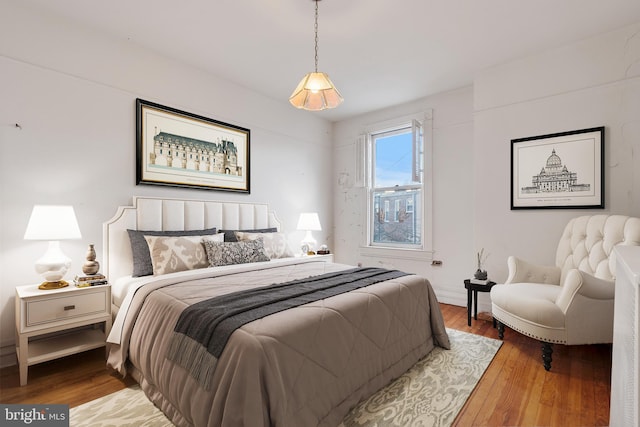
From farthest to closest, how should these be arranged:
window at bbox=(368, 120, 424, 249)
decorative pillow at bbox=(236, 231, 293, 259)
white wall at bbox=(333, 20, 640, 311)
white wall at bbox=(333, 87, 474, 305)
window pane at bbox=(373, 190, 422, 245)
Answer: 1. window pane at bbox=(373, 190, 422, 245)
2. window at bbox=(368, 120, 424, 249)
3. white wall at bbox=(333, 87, 474, 305)
4. decorative pillow at bbox=(236, 231, 293, 259)
5. white wall at bbox=(333, 20, 640, 311)

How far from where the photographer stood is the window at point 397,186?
4.16 metres

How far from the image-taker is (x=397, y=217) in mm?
4484

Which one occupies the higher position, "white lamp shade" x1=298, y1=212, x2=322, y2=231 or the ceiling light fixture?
the ceiling light fixture

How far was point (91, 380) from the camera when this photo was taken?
206cm

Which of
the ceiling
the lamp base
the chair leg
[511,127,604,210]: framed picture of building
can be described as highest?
the ceiling

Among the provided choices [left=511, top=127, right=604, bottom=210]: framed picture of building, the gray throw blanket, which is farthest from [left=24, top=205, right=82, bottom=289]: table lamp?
[left=511, top=127, right=604, bottom=210]: framed picture of building

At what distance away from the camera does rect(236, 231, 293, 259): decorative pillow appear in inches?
129

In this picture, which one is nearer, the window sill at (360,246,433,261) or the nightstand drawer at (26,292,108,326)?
the nightstand drawer at (26,292,108,326)

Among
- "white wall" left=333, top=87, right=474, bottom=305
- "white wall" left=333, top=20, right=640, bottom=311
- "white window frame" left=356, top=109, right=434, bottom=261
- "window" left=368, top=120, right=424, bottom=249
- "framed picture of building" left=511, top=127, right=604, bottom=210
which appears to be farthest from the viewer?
"window" left=368, top=120, right=424, bottom=249

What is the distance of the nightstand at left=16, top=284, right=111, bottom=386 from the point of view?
1977mm

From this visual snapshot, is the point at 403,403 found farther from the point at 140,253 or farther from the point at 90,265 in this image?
the point at 90,265

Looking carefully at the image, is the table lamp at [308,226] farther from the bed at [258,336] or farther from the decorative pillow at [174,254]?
the decorative pillow at [174,254]

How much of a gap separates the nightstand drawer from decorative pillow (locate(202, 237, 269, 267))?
839 millimetres

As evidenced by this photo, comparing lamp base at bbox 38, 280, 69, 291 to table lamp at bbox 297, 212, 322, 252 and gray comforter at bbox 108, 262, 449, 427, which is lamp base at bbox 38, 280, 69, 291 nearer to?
gray comforter at bbox 108, 262, 449, 427
